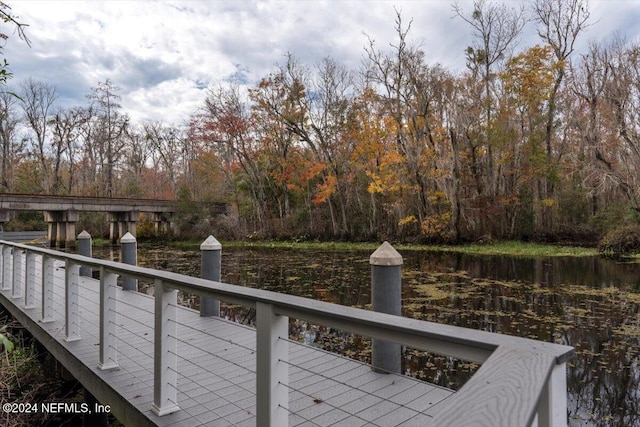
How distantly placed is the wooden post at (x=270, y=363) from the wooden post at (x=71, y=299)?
302cm

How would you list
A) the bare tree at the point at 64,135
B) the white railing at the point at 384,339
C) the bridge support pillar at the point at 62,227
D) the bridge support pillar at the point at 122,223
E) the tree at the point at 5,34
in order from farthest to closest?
the bare tree at the point at 64,135, the bridge support pillar at the point at 122,223, the bridge support pillar at the point at 62,227, the tree at the point at 5,34, the white railing at the point at 384,339

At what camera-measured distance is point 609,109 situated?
672 inches

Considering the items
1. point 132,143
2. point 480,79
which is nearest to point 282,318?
point 480,79

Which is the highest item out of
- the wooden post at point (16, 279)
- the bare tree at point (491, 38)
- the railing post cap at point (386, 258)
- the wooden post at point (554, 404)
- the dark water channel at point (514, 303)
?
the bare tree at point (491, 38)

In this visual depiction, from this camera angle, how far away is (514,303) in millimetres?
7613

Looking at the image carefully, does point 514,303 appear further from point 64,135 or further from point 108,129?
point 64,135

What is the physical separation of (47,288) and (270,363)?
4411mm

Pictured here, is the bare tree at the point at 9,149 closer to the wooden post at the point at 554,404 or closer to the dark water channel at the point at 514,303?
the dark water channel at the point at 514,303

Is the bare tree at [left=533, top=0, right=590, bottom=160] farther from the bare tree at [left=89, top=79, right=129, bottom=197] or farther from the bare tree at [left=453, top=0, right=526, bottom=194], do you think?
the bare tree at [left=89, top=79, right=129, bottom=197]

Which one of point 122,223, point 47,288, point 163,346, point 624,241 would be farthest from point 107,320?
point 122,223

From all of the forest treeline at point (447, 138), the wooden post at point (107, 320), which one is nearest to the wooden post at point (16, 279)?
the wooden post at point (107, 320)

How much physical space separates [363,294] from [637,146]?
15.2m

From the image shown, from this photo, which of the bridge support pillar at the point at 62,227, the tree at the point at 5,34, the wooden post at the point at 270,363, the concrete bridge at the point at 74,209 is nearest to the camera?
the wooden post at the point at 270,363

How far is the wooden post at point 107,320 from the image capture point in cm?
329
